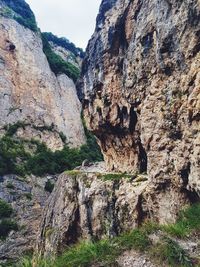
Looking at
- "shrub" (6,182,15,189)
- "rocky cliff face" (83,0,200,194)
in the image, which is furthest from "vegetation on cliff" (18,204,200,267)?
"shrub" (6,182,15,189)

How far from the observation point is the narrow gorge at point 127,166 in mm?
9859

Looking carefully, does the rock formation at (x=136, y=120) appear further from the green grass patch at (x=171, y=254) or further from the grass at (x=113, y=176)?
the green grass patch at (x=171, y=254)

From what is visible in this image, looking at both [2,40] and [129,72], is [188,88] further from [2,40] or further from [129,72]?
[2,40]

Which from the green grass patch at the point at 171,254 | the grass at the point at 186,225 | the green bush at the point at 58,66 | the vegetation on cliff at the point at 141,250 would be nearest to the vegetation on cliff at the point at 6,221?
the grass at the point at 186,225

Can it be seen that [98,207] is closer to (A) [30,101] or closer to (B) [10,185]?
(B) [10,185]

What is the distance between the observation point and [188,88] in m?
13.9

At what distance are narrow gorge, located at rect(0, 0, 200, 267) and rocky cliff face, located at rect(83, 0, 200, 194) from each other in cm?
5

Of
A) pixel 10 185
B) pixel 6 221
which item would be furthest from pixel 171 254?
pixel 10 185

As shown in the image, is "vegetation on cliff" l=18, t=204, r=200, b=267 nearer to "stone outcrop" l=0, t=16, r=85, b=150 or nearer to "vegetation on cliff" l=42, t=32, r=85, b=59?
"stone outcrop" l=0, t=16, r=85, b=150

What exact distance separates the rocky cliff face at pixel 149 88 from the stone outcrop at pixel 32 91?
19380 mm

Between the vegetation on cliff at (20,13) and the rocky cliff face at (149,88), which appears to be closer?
the rocky cliff face at (149,88)

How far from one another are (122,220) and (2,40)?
3805 centimetres

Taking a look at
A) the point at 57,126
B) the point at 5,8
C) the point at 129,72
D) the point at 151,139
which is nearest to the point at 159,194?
the point at 151,139

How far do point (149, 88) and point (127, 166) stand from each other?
6.60 meters
